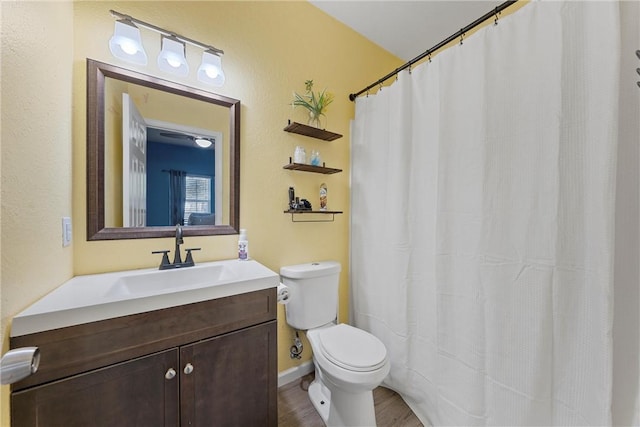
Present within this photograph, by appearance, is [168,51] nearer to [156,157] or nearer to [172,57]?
[172,57]

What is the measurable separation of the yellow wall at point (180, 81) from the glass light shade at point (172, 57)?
0.04 m

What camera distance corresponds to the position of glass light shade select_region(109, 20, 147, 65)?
1135 millimetres

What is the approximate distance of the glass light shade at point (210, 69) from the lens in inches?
53.3

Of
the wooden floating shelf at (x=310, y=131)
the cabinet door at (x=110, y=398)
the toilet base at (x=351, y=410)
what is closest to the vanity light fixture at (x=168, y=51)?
the wooden floating shelf at (x=310, y=131)

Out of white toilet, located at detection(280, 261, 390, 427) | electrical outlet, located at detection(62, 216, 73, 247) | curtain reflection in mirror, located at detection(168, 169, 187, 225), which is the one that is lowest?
white toilet, located at detection(280, 261, 390, 427)

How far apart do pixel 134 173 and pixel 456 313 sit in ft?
5.98

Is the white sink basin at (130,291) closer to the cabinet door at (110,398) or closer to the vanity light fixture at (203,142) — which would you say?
the cabinet door at (110,398)

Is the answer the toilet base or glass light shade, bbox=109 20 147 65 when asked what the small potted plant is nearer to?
glass light shade, bbox=109 20 147 65

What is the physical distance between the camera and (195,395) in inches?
36.6

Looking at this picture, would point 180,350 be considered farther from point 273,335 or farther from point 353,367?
point 353,367

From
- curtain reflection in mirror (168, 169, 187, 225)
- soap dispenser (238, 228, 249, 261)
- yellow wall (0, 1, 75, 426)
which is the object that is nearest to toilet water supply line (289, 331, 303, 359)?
soap dispenser (238, 228, 249, 261)

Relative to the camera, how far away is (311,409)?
146 cm

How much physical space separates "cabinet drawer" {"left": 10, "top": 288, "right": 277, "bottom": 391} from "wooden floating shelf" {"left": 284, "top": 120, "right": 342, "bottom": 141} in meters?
1.06

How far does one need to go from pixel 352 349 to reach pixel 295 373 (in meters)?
0.69
